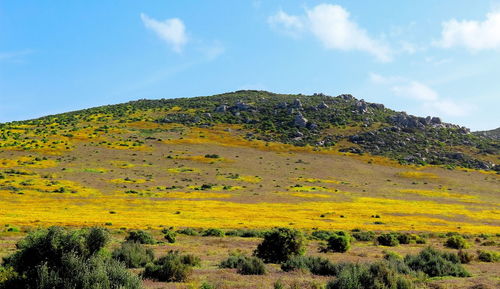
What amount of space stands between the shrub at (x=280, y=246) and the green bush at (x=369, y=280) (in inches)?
380

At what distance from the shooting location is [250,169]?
3932 inches

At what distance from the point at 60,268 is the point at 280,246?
586 inches

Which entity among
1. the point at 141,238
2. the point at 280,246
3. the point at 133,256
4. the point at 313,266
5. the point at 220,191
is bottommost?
the point at 141,238

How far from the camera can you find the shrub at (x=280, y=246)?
959 inches

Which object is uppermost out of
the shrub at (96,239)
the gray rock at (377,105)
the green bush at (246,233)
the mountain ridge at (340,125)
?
the gray rock at (377,105)

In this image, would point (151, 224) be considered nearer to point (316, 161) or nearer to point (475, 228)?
point (475, 228)

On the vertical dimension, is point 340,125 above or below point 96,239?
above

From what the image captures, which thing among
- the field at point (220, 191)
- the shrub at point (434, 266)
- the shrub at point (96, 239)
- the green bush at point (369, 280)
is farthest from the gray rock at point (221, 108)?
the green bush at point (369, 280)

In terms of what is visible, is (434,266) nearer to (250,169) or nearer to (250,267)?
(250,267)

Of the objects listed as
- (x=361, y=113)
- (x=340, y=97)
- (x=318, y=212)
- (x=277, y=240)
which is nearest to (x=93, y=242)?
(x=277, y=240)

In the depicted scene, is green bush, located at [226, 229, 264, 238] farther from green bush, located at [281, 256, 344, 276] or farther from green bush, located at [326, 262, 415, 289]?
green bush, located at [326, 262, 415, 289]

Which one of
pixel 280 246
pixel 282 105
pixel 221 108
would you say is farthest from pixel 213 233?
pixel 282 105

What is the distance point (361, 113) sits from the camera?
16500cm

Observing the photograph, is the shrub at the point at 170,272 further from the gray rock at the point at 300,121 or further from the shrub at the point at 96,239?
the gray rock at the point at 300,121
